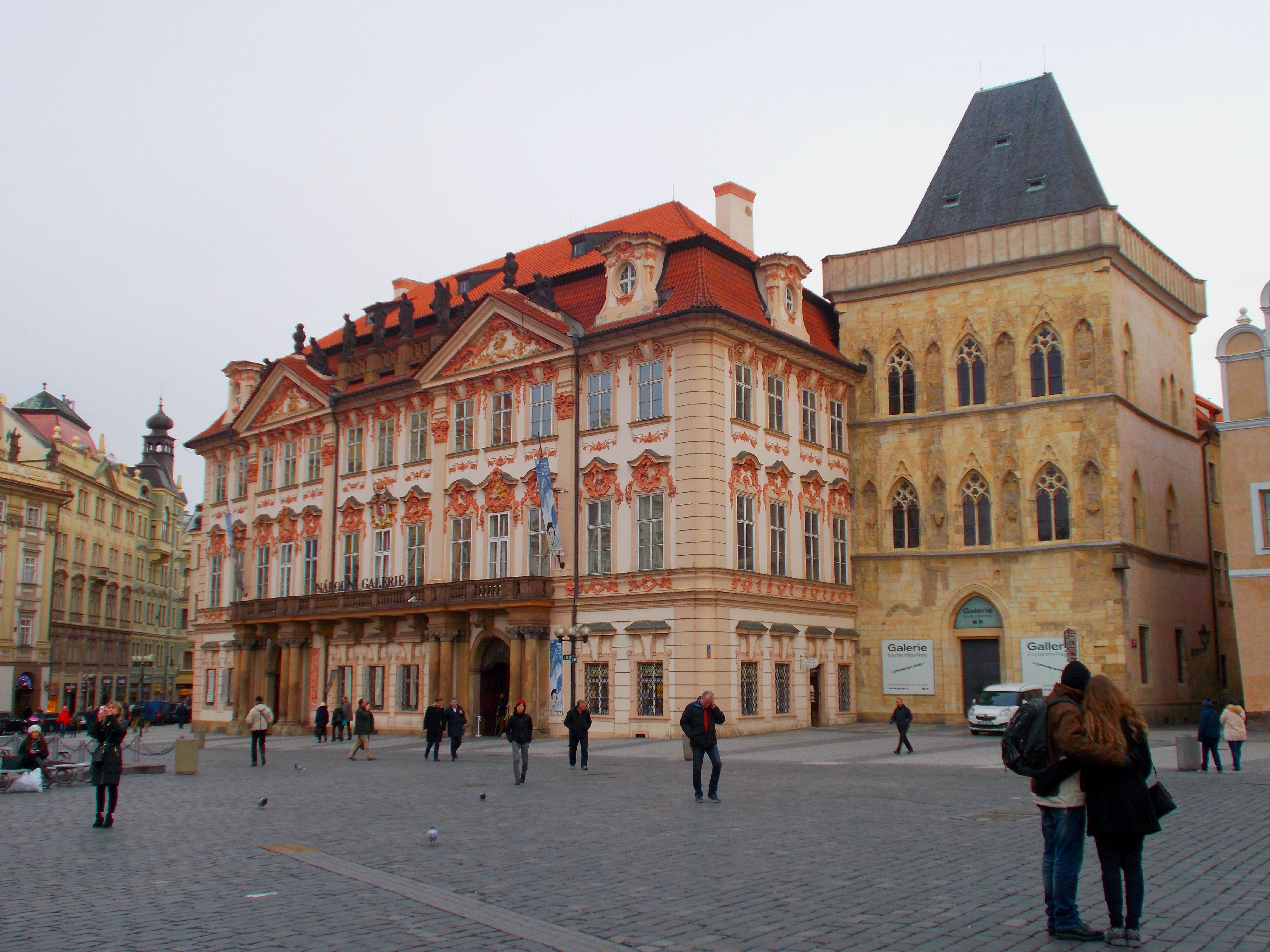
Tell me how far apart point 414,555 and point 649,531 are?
11.3m

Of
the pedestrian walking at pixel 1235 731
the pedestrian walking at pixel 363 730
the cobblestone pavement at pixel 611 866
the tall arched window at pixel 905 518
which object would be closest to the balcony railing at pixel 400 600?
the pedestrian walking at pixel 363 730

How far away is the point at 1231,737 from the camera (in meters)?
24.2

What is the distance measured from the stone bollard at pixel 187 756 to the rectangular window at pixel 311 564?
22942 mm

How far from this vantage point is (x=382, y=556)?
156ft

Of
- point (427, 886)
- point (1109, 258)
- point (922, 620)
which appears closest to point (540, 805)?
point (427, 886)

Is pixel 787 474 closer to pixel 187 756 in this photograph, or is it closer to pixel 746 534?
pixel 746 534

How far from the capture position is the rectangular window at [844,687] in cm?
4316

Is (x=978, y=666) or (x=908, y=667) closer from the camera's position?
(x=978, y=666)

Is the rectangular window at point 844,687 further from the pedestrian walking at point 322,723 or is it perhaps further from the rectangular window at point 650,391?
the pedestrian walking at point 322,723

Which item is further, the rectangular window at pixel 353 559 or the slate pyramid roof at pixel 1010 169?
the rectangular window at pixel 353 559

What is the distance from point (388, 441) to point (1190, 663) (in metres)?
30.5

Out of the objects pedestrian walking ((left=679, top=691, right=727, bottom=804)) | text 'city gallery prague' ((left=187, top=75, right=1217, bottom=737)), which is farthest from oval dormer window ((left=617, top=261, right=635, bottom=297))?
pedestrian walking ((left=679, top=691, right=727, bottom=804))

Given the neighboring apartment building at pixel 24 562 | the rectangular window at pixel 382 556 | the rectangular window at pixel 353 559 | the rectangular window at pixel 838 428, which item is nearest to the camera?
the rectangular window at pixel 838 428

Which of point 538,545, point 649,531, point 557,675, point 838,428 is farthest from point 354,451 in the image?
point 838,428
